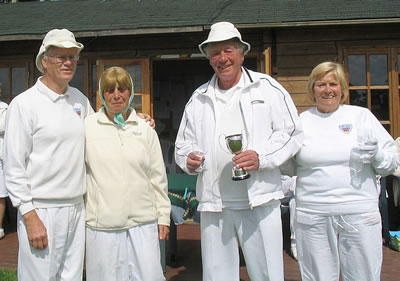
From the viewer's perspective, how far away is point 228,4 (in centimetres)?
764

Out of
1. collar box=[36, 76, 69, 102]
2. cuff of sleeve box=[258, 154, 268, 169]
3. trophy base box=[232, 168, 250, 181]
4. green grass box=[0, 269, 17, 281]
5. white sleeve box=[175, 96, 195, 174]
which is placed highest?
collar box=[36, 76, 69, 102]

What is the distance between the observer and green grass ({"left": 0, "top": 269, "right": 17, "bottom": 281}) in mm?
4004

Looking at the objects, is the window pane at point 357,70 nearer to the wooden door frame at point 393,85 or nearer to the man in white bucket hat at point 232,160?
the wooden door frame at point 393,85

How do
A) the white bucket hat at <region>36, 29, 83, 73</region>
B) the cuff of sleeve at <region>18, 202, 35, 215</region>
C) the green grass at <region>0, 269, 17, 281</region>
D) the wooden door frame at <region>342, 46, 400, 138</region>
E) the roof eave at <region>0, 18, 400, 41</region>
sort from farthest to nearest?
1. the wooden door frame at <region>342, 46, 400, 138</region>
2. the roof eave at <region>0, 18, 400, 41</region>
3. the green grass at <region>0, 269, 17, 281</region>
4. the white bucket hat at <region>36, 29, 83, 73</region>
5. the cuff of sleeve at <region>18, 202, 35, 215</region>

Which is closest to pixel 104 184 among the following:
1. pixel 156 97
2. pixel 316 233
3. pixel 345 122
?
pixel 316 233

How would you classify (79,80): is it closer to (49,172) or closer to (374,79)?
(374,79)

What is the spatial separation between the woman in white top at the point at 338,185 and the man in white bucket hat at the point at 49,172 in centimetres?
138

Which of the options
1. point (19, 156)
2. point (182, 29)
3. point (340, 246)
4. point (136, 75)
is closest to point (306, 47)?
point (182, 29)

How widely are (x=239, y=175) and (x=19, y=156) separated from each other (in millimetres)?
1222

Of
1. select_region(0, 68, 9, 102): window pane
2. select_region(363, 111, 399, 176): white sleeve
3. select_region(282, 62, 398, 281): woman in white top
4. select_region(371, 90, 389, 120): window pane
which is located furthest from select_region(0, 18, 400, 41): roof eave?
select_region(363, 111, 399, 176): white sleeve

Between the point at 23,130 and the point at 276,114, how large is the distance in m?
1.46

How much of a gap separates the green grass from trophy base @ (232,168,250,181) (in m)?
2.71

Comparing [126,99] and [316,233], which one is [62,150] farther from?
[316,233]

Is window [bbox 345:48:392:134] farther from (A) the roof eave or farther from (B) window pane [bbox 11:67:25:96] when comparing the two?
(B) window pane [bbox 11:67:25:96]
